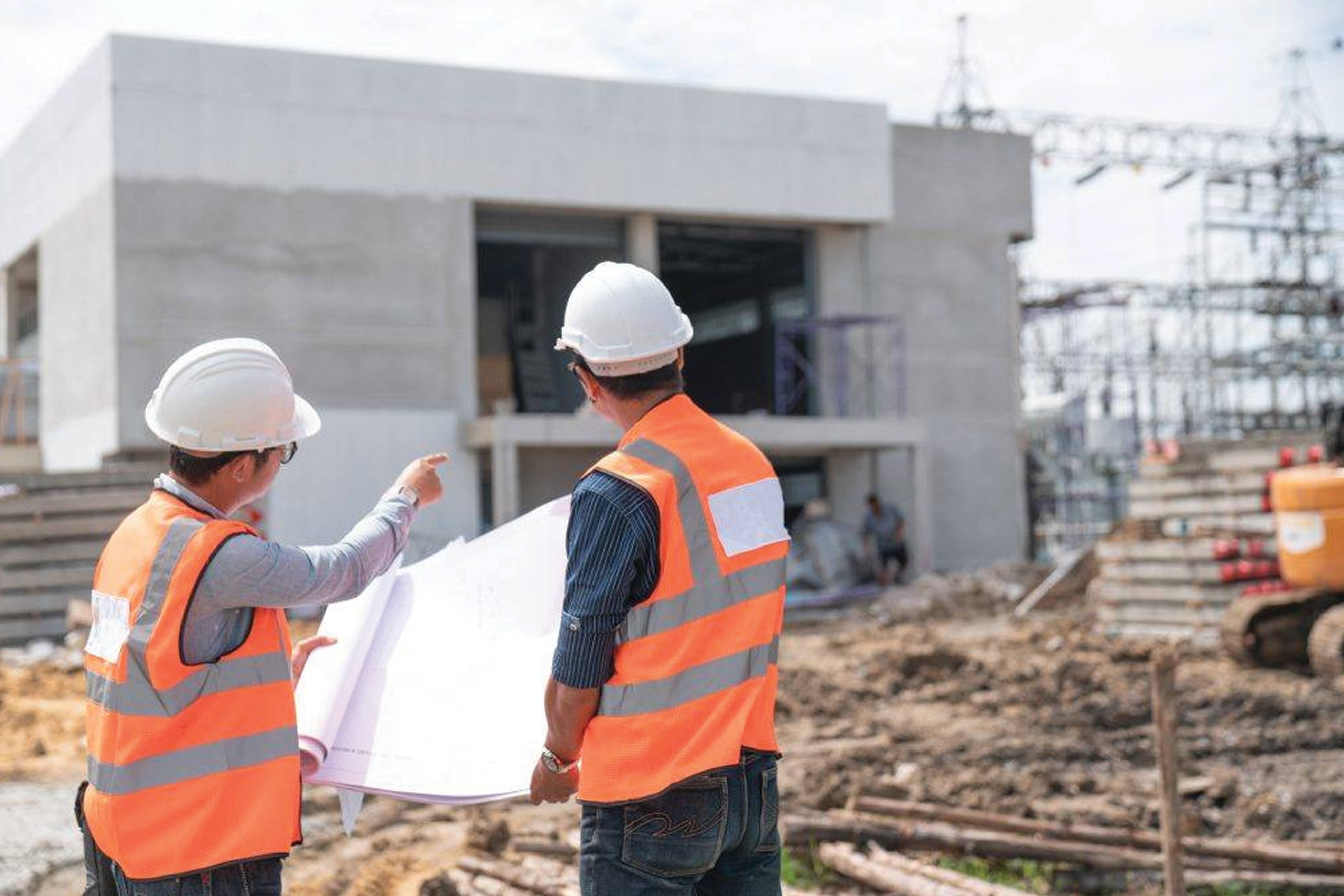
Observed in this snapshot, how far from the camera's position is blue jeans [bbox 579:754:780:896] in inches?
108

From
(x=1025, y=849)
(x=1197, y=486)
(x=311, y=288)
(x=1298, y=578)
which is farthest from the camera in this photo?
(x=311, y=288)

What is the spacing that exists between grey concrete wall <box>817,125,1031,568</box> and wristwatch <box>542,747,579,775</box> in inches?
866

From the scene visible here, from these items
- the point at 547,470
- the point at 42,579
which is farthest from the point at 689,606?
the point at 547,470

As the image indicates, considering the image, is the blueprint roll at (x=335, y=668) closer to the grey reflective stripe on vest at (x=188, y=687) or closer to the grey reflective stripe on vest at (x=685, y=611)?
the grey reflective stripe on vest at (x=188, y=687)

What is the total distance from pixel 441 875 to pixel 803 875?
1717 millimetres

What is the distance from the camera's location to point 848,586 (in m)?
22.0

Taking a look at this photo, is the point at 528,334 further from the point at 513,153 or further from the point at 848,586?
the point at 848,586

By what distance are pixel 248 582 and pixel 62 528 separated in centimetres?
1520

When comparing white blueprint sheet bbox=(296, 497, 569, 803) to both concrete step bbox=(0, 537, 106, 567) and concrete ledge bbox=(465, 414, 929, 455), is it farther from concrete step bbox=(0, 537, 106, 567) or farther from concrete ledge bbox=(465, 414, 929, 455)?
concrete ledge bbox=(465, 414, 929, 455)

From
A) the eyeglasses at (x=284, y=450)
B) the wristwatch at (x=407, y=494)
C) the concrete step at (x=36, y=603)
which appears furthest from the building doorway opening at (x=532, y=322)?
the eyeglasses at (x=284, y=450)

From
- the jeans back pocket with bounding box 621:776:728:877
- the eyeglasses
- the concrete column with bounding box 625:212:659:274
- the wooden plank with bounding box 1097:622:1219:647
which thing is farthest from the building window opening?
the jeans back pocket with bounding box 621:776:728:877

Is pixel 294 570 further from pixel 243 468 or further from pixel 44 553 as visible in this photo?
pixel 44 553

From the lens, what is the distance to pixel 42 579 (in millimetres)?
16156

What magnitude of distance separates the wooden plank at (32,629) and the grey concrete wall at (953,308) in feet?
44.7
